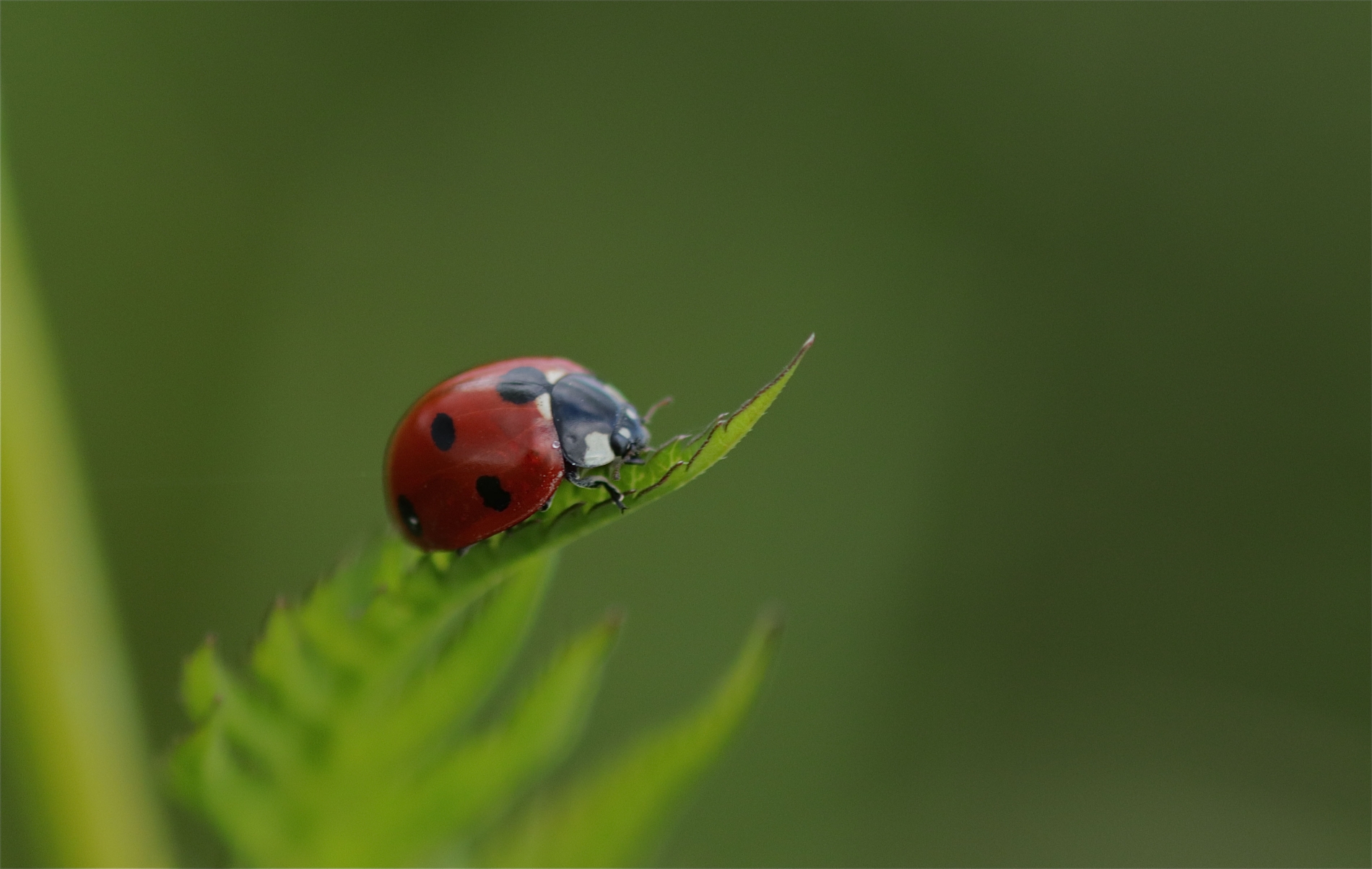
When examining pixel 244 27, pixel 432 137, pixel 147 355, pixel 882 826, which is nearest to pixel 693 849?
pixel 882 826

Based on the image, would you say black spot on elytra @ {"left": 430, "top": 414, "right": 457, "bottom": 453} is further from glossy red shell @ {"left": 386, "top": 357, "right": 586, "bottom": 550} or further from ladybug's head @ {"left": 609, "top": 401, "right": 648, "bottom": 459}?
ladybug's head @ {"left": 609, "top": 401, "right": 648, "bottom": 459}

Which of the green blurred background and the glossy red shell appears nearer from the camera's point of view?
the glossy red shell

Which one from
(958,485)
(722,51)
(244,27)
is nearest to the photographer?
(244,27)

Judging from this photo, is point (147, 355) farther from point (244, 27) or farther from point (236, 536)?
point (244, 27)

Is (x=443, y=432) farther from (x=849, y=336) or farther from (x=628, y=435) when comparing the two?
(x=849, y=336)

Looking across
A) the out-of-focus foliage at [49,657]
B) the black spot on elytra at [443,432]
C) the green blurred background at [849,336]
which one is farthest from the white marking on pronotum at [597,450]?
the green blurred background at [849,336]

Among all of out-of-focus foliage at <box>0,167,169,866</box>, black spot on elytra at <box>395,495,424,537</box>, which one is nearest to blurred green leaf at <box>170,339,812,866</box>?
out-of-focus foliage at <box>0,167,169,866</box>

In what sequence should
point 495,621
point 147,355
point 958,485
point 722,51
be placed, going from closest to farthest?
point 495,621 < point 147,355 < point 958,485 < point 722,51
